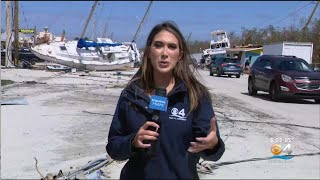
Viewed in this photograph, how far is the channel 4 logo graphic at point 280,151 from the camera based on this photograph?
302 inches

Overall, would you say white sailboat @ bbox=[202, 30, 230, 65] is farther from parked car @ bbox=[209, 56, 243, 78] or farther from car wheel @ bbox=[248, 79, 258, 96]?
car wheel @ bbox=[248, 79, 258, 96]

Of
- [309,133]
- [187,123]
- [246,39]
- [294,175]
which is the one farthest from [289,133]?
[246,39]

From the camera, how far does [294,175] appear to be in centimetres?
653

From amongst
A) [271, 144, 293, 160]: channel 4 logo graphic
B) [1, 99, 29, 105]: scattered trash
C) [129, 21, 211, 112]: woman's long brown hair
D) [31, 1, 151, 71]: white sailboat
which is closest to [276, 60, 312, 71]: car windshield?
[1, 99, 29, 105]: scattered trash

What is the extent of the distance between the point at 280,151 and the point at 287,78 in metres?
9.77

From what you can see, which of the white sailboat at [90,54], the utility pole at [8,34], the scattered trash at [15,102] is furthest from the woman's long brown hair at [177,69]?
the utility pole at [8,34]

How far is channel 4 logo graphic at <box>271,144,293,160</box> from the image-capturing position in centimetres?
766

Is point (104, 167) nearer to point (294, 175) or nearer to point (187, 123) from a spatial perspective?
point (294, 175)

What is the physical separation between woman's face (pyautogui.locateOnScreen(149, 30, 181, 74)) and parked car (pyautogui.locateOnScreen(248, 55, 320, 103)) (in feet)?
49.9

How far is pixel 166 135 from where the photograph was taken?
2.58m

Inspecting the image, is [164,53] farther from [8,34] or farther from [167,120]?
[8,34]

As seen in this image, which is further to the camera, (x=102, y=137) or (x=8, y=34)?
(x=8, y=34)

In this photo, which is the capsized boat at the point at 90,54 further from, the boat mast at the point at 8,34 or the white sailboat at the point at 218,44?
the white sailboat at the point at 218,44

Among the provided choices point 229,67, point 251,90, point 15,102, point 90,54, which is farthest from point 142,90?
point 90,54
